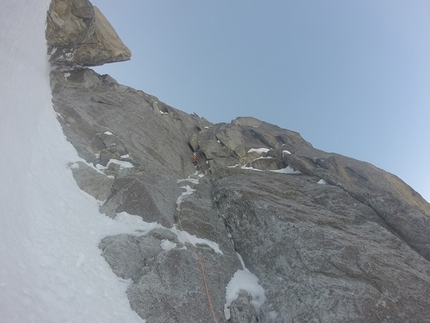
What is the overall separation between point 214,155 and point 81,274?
1984 centimetres

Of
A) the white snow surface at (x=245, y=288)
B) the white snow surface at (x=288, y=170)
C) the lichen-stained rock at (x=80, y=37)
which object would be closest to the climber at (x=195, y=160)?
the white snow surface at (x=288, y=170)

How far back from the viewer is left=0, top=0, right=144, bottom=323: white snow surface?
7650 millimetres

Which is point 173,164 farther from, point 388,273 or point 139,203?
point 388,273

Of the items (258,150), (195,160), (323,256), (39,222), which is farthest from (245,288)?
(258,150)

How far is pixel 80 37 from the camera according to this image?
25.2m

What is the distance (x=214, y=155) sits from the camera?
2834 centimetres

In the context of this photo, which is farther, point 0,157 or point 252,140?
point 252,140

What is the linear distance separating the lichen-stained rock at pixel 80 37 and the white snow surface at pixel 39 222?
5.46 m

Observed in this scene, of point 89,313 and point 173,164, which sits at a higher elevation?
Answer: point 173,164

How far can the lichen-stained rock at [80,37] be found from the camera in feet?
76.0

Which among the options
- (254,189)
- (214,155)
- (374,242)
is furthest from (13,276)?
(214,155)

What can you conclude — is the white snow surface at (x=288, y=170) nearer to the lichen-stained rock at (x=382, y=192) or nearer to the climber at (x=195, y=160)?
the lichen-stained rock at (x=382, y=192)

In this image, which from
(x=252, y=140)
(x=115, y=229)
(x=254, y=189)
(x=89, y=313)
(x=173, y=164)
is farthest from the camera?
(x=252, y=140)

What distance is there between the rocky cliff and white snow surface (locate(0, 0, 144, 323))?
913mm
